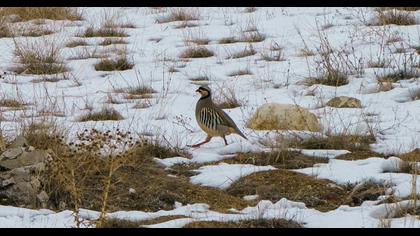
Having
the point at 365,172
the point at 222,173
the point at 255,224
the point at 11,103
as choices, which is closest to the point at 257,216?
the point at 255,224

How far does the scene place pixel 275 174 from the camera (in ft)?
24.0

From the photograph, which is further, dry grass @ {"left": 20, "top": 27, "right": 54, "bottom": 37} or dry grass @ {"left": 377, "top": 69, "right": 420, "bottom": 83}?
dry grass @ {"left": 20, "top": 27, "right": 54, "bottom": 37}

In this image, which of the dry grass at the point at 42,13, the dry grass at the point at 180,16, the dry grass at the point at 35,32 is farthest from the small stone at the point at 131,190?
the dry grass at the point at 42,13

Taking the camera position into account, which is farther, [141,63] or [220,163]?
[141,63]

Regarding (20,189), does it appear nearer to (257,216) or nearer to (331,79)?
(257,216)

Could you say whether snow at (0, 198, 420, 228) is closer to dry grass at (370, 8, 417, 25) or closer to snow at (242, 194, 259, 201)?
snow at (242, 194, 259, 201)

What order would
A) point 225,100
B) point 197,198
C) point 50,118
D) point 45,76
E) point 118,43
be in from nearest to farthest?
point 197,198 < point 50,118 < point 225,100 < point 45,76 < point 118,43

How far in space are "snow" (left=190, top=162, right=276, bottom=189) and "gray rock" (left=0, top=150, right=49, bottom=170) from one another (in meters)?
1.25

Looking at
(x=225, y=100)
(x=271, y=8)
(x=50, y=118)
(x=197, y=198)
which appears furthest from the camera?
(x=271, y=8)

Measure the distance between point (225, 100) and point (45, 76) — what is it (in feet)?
7.99

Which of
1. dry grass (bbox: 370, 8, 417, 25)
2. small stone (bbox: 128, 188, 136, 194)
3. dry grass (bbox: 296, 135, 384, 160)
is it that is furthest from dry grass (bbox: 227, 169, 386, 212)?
dry grass (bbox: 370, 8, 417, 25)

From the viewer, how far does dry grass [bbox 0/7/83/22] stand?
44.5 feet

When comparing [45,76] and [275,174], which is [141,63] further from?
[275,174]
